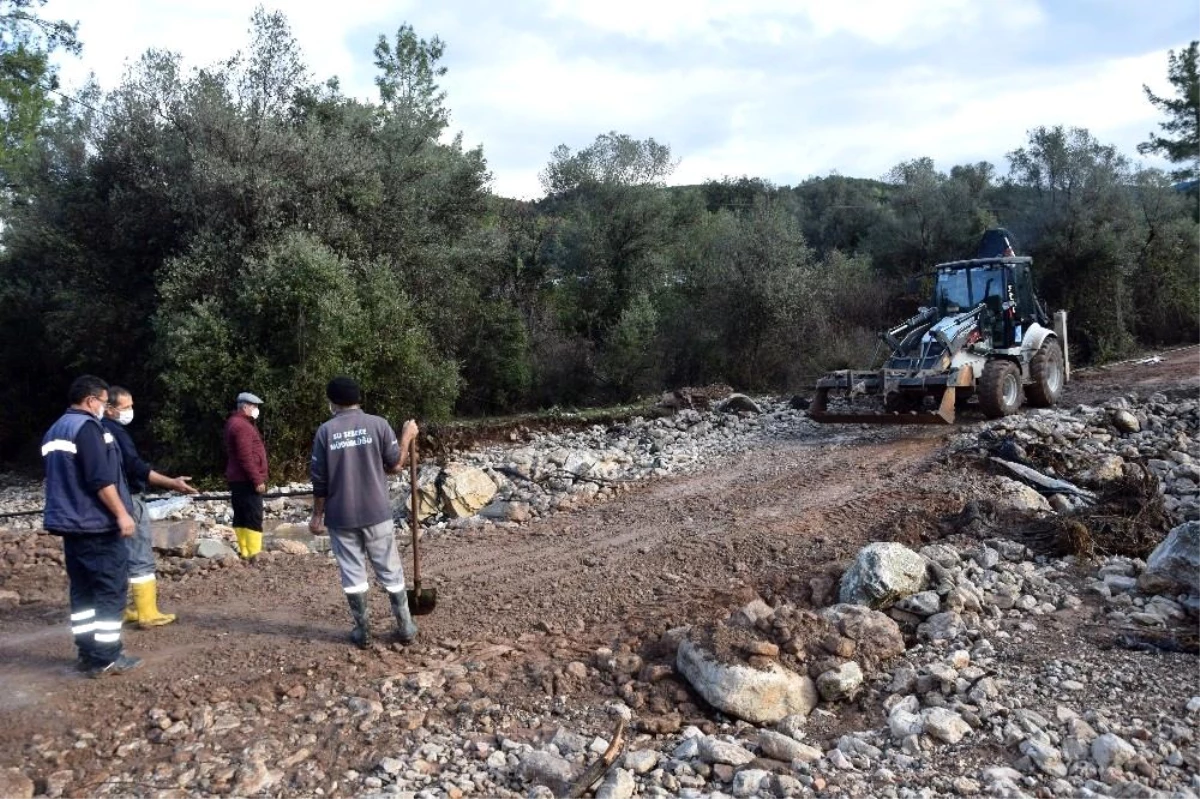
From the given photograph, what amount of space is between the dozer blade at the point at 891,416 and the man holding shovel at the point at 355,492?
28.5 feet

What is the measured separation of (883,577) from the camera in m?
5.97

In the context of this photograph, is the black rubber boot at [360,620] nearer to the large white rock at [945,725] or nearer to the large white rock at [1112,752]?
the large white rock at [945,725]

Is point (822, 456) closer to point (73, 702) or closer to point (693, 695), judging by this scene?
point (693, 695)

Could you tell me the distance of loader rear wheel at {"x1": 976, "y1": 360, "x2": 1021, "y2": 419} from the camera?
1249cm

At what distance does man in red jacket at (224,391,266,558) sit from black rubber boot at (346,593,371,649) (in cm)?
279

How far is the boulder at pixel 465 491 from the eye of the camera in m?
10.1

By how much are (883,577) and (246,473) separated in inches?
213

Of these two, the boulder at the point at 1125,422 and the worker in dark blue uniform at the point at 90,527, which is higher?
the worker in dark blue uniform at the point at 90,527

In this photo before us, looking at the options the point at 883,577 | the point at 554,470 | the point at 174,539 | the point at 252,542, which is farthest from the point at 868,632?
the point at 554,470

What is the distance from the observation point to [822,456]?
38.2 feet

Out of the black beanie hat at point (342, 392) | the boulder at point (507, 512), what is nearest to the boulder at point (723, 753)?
the black beanie hat at point (342, 392)

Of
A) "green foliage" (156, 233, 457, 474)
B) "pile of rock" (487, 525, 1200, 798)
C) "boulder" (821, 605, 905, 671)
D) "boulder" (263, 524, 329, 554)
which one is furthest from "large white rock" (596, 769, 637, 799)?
"green foliage" (156, 233, 457, 474)

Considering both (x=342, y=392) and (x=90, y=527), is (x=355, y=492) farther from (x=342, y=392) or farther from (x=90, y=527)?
(x=90, y=527)

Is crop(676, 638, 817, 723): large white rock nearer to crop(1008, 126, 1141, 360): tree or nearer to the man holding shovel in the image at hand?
the man holding shovel
